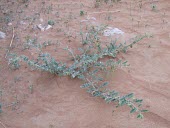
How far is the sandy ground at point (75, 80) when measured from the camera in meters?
3.17

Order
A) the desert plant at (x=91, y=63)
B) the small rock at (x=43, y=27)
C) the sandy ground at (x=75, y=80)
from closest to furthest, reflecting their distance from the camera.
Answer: the sandy ground at (x=75, y=80) < the desert plant at (x=91, y=63) < the small rock at (x=43, y=27)

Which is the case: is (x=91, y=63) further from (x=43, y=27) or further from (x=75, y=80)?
(x=43, y=27)

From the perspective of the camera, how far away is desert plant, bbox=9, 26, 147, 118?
3334 millimetres

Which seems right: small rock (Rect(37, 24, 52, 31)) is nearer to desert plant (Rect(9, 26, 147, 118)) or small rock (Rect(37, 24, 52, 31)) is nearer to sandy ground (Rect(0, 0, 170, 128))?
sandy ground (Rect(0, 0, 170, 128))

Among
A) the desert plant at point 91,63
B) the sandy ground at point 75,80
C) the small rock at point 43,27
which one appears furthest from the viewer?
the small rock at point 43,27

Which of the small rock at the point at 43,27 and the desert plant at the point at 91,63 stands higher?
the small rock at the point at 43,27

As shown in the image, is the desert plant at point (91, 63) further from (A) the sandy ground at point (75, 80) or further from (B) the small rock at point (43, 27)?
(B) the small rock at point (43, 27)

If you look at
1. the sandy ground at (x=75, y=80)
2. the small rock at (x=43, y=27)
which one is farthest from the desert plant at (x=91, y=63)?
the small rock at (x=43, y=27)

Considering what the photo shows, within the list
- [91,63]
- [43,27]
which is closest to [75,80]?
[91,63]

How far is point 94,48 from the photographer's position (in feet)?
12.9

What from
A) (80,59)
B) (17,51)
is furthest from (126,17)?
(17,51)

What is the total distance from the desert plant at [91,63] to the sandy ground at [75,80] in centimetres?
9

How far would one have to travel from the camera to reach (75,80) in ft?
11.7

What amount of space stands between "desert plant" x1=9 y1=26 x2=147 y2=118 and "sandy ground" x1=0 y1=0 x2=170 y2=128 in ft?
0.30
